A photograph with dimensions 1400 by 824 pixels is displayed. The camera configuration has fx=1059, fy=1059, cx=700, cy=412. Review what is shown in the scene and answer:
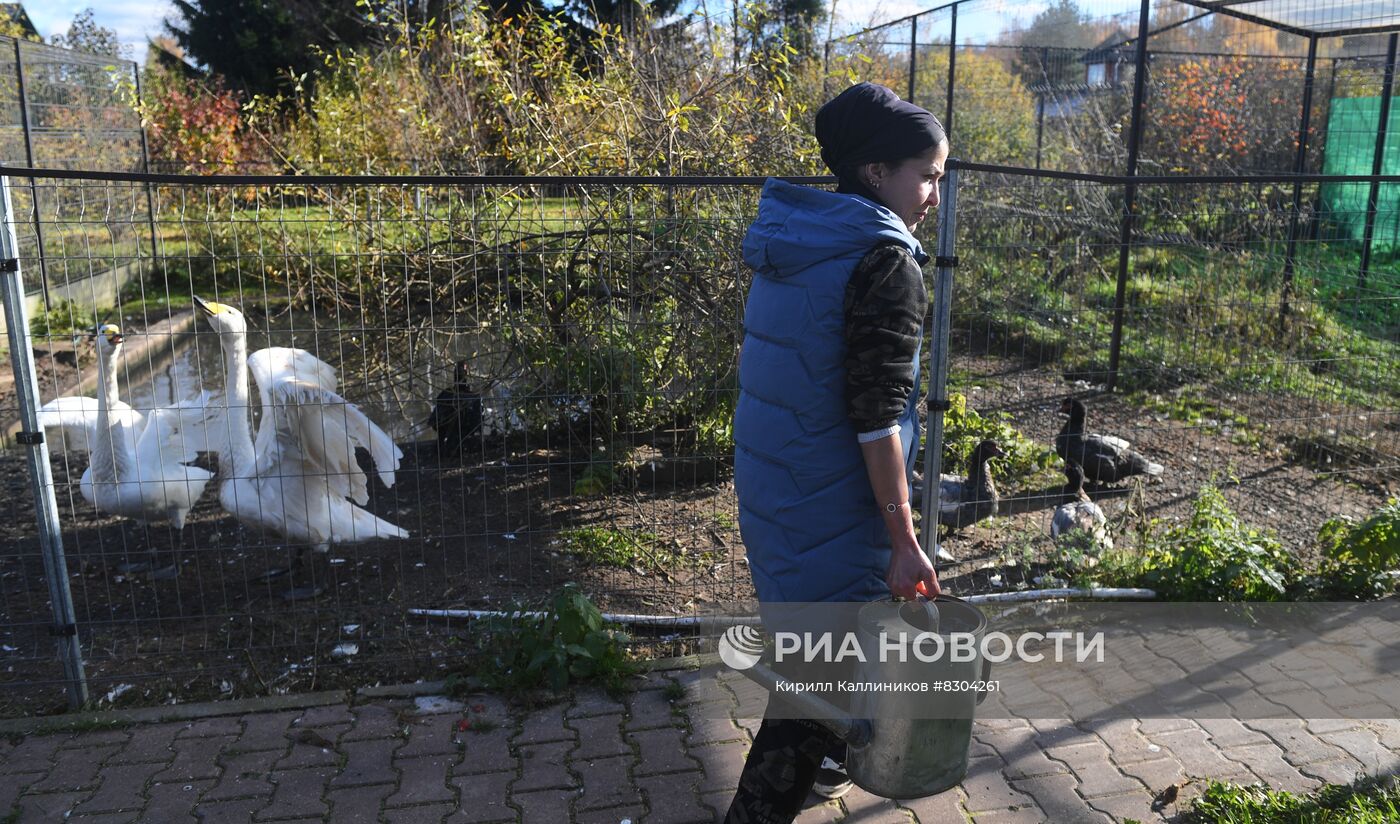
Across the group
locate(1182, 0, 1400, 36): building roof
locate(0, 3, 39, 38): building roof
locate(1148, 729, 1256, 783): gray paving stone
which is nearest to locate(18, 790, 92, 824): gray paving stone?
locate(1148, 729, 1256, 783): gray paving stone

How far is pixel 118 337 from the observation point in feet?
17.0

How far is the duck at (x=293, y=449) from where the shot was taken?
461 cm

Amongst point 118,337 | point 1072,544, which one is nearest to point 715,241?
point 1072,544

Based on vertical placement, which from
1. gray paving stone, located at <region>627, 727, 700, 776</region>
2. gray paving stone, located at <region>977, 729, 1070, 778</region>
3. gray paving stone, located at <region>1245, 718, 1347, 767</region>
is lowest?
gray paving stone, located at <region>627, 727, 700, 776</region>

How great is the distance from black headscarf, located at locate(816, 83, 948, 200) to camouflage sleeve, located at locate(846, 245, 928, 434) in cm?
24

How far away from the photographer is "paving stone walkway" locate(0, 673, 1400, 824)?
3.23m

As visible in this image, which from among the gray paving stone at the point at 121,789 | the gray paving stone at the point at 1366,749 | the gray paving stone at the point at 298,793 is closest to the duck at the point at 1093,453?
the gray paving stone at the point at 1366,749

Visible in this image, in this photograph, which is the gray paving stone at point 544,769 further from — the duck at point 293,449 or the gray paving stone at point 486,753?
the duck at point 293,449

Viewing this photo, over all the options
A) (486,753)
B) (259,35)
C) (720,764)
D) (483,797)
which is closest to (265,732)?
(486,753)

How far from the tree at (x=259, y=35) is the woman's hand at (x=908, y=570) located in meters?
22.0

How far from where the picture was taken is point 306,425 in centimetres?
466

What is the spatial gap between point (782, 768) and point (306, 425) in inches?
115

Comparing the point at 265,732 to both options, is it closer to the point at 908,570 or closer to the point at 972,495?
the point at 908,570

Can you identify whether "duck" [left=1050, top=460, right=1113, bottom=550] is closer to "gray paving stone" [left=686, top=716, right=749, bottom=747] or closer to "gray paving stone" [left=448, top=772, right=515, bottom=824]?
"gray paving stone" [left=686, top=716, right=749, bottom=747]
